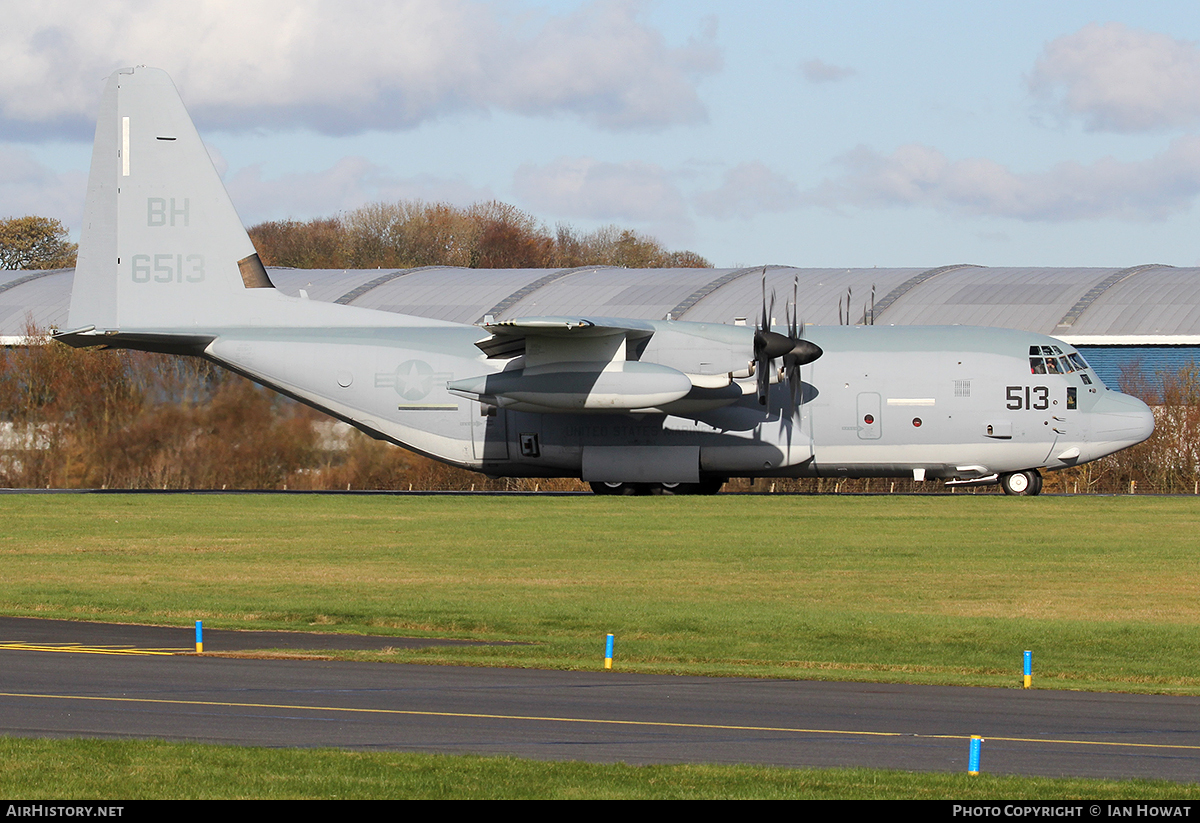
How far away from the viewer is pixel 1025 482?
41344 mm

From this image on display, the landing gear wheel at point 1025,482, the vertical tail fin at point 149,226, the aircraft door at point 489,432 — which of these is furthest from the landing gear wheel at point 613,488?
the vertical tail fin at point 149,226

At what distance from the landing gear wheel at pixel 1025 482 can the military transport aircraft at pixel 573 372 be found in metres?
0.06

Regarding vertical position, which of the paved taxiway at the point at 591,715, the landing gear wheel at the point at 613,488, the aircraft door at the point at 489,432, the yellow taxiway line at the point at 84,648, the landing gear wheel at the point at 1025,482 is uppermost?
the aircraft door at the point at 489,432

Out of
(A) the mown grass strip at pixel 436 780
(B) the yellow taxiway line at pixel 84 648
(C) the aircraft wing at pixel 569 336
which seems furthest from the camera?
(C) the aircraft wing at pixel 569 336

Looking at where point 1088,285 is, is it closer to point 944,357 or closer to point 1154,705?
point 944,357

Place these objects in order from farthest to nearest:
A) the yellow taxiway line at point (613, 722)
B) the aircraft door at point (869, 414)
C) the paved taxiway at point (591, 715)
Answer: the aircraft door at point (869, 414)
the yellow taxiway line at point (613, 722)
the paved taxiway at point (591, 715)

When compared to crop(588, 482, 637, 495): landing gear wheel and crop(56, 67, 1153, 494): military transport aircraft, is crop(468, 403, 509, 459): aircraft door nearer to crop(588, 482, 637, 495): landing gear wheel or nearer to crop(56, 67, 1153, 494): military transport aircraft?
crop(56, 67, 1153, 494): military transport aircraft

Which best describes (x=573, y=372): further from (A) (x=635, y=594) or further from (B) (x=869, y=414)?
(A) (x=635, y=594)

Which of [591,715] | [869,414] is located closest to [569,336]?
[869,414]

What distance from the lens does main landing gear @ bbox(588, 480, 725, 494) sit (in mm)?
42312

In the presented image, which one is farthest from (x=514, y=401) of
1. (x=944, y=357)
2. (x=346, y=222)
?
(x=346, y=222)

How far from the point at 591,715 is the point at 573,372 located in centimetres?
2519

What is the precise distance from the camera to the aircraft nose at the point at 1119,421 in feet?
129

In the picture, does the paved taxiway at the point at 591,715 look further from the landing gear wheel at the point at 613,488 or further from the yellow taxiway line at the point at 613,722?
the landing gear wheel at the point at 613,488
